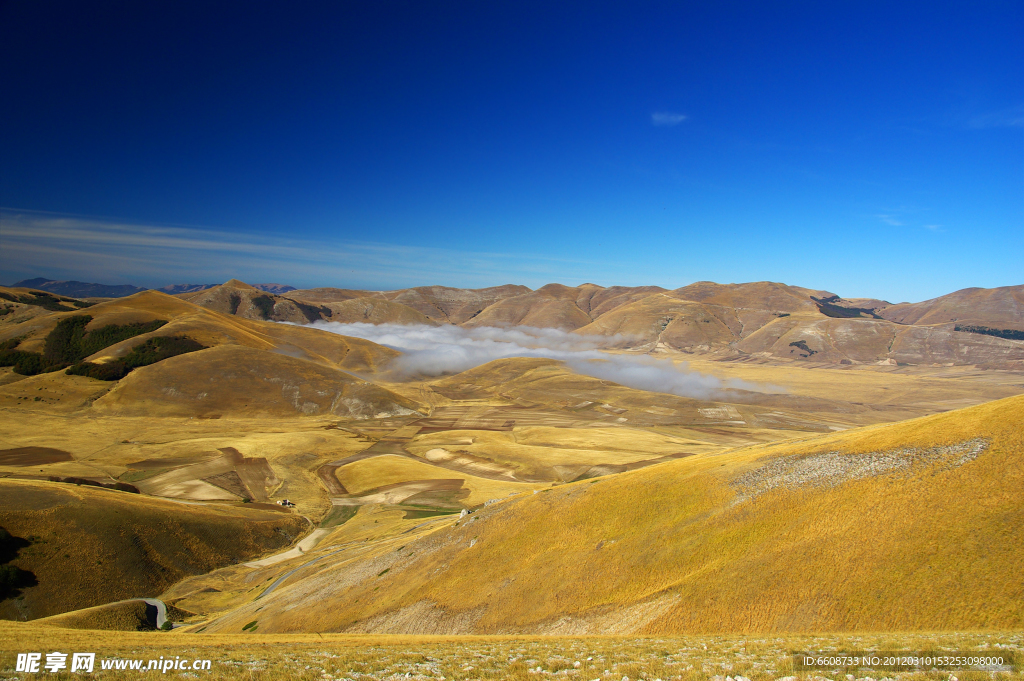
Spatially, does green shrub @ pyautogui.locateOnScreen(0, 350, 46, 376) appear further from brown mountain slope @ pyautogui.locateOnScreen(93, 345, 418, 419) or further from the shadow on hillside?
the shadow on hillside

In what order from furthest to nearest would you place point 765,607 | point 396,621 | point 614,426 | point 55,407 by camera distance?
point 614,426 → point 55,407 → point 396,621 → point 765,607

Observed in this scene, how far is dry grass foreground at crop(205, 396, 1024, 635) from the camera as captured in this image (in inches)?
877

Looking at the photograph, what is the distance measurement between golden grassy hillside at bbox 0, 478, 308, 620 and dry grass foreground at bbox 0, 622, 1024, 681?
29.4 m

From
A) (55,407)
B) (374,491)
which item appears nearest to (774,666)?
(374,491)

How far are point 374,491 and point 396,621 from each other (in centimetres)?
6340

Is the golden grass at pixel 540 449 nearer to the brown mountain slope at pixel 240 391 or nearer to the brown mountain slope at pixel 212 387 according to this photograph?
the brown mountain slope at pixel 240 391

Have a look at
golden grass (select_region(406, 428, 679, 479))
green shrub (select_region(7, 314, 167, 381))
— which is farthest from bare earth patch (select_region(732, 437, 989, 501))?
green shrub (select_region(7, 314, 167, 381))

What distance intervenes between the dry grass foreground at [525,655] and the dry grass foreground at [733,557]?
364 cm

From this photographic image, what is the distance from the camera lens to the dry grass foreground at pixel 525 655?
52.6 ft

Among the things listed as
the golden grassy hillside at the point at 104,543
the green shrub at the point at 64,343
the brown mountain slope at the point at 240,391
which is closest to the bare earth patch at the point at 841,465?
the golden grassy hillside at the point at 104,543

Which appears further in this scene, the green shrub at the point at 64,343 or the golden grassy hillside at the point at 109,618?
the green shrub at the point at 64,343

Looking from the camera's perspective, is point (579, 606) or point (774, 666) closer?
point (774, 666)

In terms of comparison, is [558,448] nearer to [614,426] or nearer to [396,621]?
[614,426]

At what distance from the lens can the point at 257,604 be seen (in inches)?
1806
